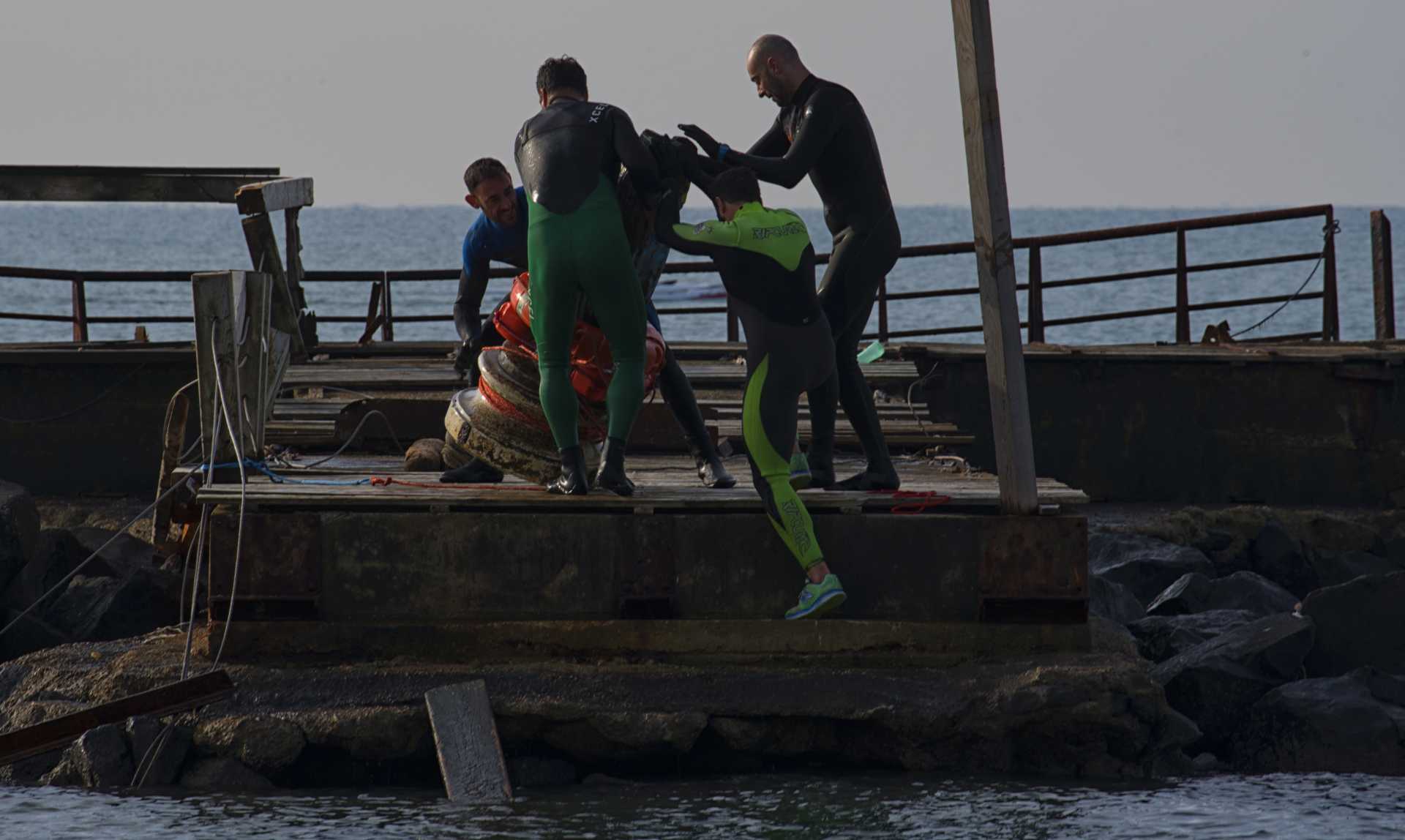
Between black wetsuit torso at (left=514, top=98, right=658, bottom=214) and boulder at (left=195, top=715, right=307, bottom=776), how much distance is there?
260cm

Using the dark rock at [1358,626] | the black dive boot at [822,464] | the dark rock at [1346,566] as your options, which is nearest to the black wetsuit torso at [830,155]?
the black dive boot at [822,464]

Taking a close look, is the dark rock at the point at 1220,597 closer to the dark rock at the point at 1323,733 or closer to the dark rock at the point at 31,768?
the dark rock at the point at 1323,733

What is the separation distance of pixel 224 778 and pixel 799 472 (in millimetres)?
2915

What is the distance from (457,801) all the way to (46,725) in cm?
183

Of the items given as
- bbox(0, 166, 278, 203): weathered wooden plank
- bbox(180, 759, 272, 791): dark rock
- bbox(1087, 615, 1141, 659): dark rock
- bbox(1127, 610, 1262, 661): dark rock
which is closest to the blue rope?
bbox(180, 759, 272, 791): dark rock

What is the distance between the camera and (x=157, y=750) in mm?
8656

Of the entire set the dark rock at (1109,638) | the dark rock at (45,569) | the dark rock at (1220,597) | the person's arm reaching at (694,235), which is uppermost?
the person's arm reaching at (694,235)

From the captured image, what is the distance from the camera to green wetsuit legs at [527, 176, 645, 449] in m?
8.76

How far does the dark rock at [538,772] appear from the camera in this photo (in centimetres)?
883

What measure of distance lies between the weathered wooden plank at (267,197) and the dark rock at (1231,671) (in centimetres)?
698

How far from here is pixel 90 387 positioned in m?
15.0

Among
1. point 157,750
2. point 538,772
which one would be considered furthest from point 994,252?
point 157,750

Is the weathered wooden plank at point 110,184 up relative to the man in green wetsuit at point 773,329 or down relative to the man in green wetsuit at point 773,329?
up

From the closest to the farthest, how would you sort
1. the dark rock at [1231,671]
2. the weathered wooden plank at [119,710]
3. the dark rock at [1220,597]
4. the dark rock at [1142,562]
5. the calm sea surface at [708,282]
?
the weathered wooden plank at [119,710]
the dark rock at [1231,671]
the dark rock at [1220,597]
the dark rock at [1142,562]
the calm sea surface at [708,282]
